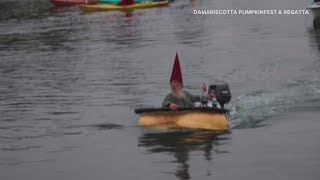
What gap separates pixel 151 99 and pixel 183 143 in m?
5.78

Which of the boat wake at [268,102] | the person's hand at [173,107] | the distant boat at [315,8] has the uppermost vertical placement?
the distant boat at [315,8]

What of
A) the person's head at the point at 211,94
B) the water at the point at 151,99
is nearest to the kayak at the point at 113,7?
the water at the point at 151,99

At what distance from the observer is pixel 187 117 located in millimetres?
16438

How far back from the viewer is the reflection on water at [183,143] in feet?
49.3

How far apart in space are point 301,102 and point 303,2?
137ft

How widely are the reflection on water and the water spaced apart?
3 centimetres

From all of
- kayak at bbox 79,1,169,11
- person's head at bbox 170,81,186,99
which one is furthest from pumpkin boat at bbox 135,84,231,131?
kayak at bbox 79,1,169,11

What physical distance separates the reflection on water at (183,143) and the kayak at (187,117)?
0.66ft

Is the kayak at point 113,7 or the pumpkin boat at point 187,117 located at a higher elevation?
the kayak at point 113,7

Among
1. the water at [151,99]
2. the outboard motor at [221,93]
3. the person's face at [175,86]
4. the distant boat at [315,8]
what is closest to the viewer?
the water at [151,99]

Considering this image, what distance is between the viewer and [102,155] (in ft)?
51.4

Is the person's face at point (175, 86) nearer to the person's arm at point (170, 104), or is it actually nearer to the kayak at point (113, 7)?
the person's arm at point (170, 104)

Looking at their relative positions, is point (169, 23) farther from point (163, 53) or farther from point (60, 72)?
point (60, 72)

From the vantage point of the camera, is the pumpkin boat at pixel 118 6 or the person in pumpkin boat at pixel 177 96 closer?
the person in pumpkin boat at pixel 177 96
